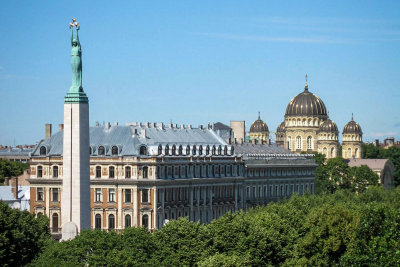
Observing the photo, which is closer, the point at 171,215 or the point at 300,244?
the point at 300,244

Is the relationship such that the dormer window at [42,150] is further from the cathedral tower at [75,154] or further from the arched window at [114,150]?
the cathedral tower at [75,154]

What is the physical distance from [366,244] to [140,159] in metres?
56.5

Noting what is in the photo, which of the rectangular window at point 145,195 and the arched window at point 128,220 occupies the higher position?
the rectangular window at point 145,195

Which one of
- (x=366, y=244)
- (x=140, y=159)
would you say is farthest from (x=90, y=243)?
(x=140, y=159)

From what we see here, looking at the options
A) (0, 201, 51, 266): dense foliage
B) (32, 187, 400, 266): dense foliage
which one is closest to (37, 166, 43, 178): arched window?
(32, 187, 400, 266): dense foliage

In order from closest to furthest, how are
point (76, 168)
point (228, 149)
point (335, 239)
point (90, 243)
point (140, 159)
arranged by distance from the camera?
1. point (90, 243)
2. point (76, 168)
3. point (335, 239)
4. point (140, 159)
5. point (228, 149)

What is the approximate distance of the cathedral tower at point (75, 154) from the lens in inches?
4646

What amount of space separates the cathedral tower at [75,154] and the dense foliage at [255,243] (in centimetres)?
532

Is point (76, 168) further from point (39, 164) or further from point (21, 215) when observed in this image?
point (39, 164)

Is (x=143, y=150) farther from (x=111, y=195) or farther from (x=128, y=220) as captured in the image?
(x=128, y=220)

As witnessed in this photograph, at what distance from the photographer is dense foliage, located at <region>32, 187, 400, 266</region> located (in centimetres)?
10638

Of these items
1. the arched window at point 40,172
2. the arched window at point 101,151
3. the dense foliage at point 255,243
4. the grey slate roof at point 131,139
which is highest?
the grey slate roof at point 131,139

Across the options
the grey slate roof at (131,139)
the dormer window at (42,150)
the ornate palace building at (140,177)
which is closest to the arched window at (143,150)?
the ornate palace building at (140,177)

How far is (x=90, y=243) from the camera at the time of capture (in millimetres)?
108750
